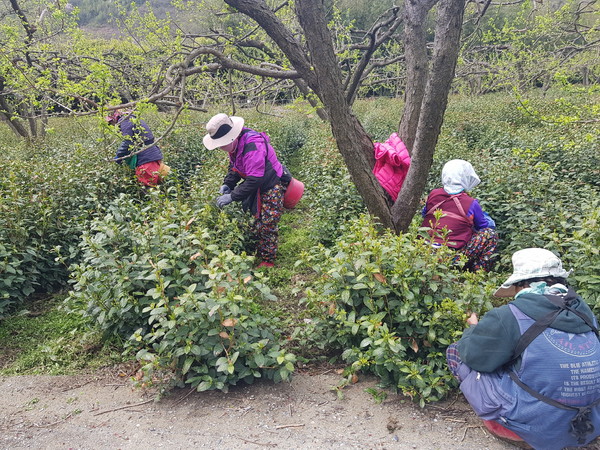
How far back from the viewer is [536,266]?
6.98 feet

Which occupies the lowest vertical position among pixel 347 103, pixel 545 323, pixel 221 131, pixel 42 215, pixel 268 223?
pixel 545 323

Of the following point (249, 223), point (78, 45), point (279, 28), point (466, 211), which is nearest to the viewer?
point (466, 211)

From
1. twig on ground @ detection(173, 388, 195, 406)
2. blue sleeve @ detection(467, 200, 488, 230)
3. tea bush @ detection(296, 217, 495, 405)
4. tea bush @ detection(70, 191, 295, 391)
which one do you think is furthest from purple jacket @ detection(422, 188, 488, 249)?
twig on ground @ detection(173, 388, 195, 406)

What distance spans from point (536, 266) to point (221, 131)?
3.05 meters

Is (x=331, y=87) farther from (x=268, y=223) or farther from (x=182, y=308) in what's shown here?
(x=182, y=308)

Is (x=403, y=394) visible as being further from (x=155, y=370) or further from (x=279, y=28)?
(x=279, y=28)

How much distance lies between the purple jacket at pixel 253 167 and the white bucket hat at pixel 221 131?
107 millimetres

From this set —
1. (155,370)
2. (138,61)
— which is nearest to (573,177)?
(155,370)

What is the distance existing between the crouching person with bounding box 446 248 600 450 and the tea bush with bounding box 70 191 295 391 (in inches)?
42.7

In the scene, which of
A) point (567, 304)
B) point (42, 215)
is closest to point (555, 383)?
point (567, 304)

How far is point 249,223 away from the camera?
4.63 meters

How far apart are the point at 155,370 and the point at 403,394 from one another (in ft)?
5.23

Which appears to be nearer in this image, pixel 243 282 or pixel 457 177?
pixel 243 282

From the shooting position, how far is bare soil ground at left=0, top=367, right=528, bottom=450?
2.21 metres
